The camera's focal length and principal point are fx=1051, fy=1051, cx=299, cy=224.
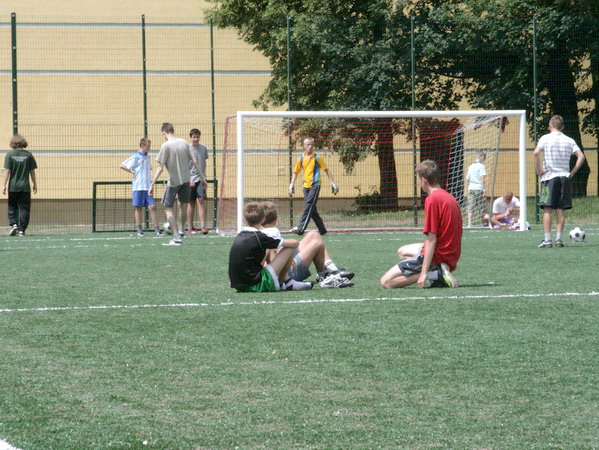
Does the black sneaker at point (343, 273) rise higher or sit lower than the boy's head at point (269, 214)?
lower

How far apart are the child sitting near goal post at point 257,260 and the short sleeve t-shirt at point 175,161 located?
274 inches

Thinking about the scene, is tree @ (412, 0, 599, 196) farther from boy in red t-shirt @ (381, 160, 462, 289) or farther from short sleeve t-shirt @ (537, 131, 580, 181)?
boy in red t-shirt @ (381, 160, 462, 289)

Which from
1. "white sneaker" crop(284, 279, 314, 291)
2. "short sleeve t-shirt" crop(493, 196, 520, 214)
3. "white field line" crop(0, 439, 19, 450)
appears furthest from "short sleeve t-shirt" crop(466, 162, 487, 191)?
"white field line" crop(0, 439, 19, 450)

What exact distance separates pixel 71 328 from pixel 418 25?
58.0 ft

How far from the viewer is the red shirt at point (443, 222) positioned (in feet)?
29.2

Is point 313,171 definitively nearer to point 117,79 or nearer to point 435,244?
point 435,244

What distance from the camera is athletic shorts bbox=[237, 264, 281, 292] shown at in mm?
9008

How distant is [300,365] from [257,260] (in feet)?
10.7

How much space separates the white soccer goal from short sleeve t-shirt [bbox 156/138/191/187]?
4.15 meters

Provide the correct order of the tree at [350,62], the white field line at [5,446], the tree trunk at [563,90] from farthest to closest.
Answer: the tree trunk at [563,90]
the tree at [350,62]
the white field line at [5,446]

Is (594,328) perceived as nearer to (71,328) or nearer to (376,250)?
(71,328)

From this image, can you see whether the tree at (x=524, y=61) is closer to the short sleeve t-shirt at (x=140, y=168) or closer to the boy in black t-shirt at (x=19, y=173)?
the short sleeve t-shirt at (x=140, y=168)

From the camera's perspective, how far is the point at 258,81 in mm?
27734

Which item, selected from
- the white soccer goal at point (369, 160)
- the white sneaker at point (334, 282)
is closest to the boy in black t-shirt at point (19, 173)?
the white soccer goal at point (369, 160)
